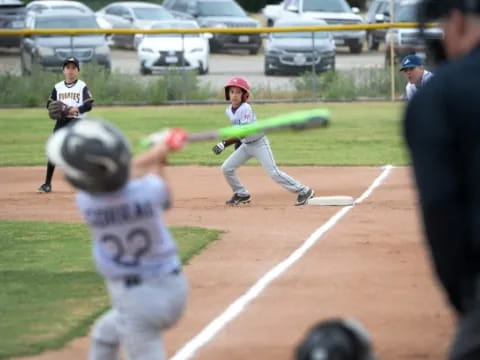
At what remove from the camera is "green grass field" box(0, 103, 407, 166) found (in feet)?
75.7

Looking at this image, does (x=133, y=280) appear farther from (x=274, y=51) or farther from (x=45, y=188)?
(x=274, y=51)

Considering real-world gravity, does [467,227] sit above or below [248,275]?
above

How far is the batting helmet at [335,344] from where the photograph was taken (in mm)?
4145

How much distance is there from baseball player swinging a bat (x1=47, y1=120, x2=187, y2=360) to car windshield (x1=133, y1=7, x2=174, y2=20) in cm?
4149

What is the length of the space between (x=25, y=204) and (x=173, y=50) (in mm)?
18697

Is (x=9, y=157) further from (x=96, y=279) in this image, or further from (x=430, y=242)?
(x=430, y=242)

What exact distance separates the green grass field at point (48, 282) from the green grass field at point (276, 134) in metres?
5.71

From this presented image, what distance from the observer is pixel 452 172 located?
4.24 meters

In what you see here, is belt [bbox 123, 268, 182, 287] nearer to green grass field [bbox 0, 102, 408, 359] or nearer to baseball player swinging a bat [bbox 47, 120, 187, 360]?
baseball player swinging a bat [bbox 47, 120, 187, 360]

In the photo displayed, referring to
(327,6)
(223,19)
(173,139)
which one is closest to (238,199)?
(173,139)

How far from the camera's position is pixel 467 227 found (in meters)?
4.23

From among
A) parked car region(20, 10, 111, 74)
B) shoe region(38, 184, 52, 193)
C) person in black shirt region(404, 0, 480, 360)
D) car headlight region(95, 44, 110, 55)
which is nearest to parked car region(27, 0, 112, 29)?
car headlight region(95, 44, 110, 55)

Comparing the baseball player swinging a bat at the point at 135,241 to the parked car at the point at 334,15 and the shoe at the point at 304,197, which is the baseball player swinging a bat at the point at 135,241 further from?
the parked car at the point at 334,15

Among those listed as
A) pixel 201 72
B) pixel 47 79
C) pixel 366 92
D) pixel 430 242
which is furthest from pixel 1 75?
pixel 430 242
